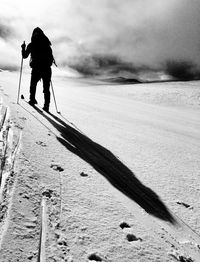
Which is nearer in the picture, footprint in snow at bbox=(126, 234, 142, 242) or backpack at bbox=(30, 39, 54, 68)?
footprint in snow at bbox=(126, 234, 142, 242)

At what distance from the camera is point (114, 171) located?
9.75ft

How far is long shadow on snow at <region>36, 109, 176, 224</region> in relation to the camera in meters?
2.28

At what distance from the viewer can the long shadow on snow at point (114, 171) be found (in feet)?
7.47

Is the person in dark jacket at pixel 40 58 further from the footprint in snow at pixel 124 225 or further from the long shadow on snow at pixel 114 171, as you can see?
the footprint in snow at pixel 124 225

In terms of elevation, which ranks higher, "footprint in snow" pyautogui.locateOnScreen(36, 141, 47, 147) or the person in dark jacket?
the person in dark jacket

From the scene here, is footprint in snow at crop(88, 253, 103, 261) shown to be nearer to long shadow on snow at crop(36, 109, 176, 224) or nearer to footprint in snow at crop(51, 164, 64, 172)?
long shadow on snow at crop(36, 109, 176, 224)

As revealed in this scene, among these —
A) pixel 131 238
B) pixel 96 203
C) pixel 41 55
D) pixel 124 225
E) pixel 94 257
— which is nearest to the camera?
pixel 94 257

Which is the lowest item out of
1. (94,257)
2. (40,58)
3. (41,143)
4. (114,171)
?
(94,257)

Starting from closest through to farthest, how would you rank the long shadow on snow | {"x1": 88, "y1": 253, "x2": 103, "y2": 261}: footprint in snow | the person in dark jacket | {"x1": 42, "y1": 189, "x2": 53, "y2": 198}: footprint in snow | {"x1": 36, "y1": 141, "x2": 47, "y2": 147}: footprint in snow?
{"x1": 88, "y1": 253, "x2": 103, "y2": 261}: footprint in snow, {"x1": 42, "y1": 189, "x2": 53, "y2": 198}: footprint in snow, the long shadow on snow, {"x1": 36, "y1": 141, "x2": 47, "y2": 147}: footprint in snow, the person in dark jacket

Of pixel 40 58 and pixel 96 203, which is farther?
pixel 40 58

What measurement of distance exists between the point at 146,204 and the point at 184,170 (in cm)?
120

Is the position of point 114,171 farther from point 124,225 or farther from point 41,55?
point 41,55

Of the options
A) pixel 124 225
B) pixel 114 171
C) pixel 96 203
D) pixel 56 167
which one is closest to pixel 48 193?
pixel 96 203

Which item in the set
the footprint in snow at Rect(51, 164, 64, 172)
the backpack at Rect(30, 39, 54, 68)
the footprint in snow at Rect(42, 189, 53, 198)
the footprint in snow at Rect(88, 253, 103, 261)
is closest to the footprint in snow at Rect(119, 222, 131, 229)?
the footprint in snow at Rect(88, 253, 103, 261)
